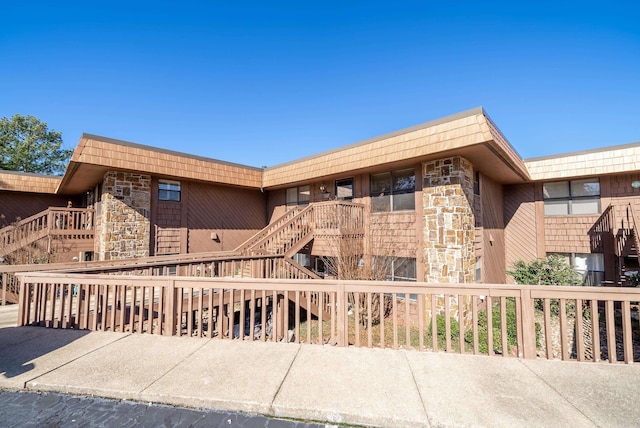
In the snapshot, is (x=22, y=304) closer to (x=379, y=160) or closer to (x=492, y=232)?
(x=379, y=160)

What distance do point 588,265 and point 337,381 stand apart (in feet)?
36.1

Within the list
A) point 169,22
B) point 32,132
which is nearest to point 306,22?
point 169,22

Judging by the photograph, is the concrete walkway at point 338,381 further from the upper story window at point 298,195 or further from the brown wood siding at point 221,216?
the upper story window at point 298,195

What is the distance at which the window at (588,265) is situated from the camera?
8.63 metres

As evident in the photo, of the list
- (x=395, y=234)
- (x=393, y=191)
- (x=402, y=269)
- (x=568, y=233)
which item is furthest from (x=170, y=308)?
(x=568, y=233)

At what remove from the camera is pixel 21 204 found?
1145 centimetres

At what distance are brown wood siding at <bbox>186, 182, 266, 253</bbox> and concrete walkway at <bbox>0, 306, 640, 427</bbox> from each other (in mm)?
7005

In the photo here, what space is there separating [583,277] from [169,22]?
674 inches

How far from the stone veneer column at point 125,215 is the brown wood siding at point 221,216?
4.91 feet

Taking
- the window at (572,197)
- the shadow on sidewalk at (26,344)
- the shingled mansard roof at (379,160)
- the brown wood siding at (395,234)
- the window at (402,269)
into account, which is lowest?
the shadow on sidewalk at (26,344)

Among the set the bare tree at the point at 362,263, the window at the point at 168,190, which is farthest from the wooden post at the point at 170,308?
the window at the point at 168,190

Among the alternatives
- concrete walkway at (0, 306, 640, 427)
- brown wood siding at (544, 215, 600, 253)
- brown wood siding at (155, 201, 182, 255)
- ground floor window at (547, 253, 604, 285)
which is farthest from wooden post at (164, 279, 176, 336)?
ground floor window at (547, 253, 604, 285)

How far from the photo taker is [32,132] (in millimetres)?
22031

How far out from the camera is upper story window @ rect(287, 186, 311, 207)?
11.1m
